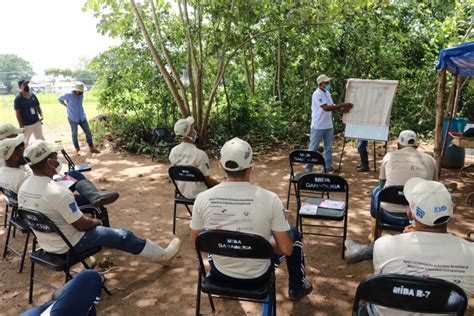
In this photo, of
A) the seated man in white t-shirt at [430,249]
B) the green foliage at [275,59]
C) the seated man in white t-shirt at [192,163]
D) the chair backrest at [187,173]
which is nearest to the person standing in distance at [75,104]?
the green foliage at [275,59]

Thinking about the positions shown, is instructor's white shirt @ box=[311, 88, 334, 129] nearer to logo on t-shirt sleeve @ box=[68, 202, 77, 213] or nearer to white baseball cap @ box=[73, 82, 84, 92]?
logo on t-shirt sleeve @ box=[68, 202, 77, 213]

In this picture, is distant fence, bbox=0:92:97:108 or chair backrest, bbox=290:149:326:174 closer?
chair backrest, bbox=290:149:326:174

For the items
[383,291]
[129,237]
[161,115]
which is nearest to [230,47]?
[161,115]

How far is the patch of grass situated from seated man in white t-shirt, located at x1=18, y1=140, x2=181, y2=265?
8.42 meters

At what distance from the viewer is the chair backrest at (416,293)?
6.10 feet

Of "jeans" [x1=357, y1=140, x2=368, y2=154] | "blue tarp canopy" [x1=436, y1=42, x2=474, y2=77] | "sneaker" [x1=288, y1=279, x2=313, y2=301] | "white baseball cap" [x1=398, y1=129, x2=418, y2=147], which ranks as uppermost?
"blue tarp canopy" [x1=436, y1=42, x2=474, y2=77]

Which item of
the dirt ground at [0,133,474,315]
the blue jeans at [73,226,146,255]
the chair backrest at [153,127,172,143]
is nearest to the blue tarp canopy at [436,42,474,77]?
the dirt ground at [0,133,474,315]

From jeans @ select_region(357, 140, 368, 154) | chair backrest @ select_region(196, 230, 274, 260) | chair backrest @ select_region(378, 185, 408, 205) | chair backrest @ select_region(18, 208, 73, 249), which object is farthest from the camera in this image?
jeans @ select_region(357, 140, 368, 154)

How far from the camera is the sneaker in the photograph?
3.47m

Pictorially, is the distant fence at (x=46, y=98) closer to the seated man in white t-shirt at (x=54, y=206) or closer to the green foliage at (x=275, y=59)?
the green foliage at (x=275, y=59)

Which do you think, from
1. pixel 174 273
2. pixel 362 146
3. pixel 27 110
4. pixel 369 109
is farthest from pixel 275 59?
pixel 174 273

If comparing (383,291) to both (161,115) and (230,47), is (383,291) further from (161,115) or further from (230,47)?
(161,115)

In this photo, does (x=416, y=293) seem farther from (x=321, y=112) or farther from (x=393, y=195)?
(x=321, y=112)

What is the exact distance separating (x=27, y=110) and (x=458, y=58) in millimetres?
7754
